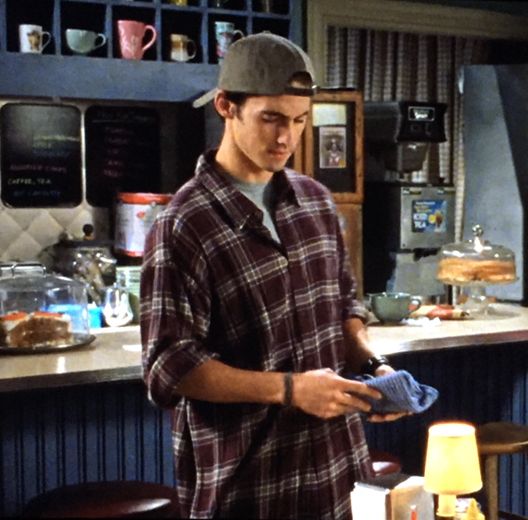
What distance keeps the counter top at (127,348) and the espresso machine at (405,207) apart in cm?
81

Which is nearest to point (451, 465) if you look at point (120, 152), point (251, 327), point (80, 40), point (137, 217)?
point (251, 327)

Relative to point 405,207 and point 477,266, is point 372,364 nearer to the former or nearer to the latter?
point 477,266

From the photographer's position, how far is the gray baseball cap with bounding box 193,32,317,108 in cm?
205

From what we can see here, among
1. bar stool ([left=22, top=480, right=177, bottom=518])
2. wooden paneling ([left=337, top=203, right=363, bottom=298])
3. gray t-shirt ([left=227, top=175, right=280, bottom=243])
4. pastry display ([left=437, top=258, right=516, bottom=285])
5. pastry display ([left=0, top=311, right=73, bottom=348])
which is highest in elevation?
gray t-shirt ([left=227, top=175, right=280, bottom=243])

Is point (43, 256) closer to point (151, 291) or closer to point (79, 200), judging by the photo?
point (79, 200)

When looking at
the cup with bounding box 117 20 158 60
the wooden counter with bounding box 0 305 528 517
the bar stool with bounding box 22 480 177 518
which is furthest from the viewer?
the cup with bounding box 117 20 158 60

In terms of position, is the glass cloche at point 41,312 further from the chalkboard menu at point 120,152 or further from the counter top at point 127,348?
the chalkboard menu at point 120,152

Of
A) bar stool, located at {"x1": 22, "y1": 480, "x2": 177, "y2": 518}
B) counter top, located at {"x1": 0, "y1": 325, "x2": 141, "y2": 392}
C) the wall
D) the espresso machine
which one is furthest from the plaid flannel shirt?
the espresso machine

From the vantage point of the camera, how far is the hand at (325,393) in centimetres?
196

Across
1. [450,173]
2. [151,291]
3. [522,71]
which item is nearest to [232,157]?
[151,291]

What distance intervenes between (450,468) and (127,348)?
1240 millimetres

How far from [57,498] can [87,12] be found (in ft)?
7.68

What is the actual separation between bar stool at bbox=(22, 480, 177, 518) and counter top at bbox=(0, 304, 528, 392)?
0.29 m

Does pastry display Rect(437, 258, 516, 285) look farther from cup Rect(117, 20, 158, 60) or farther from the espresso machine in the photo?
cup Rect(117, 20, 158, 60)
